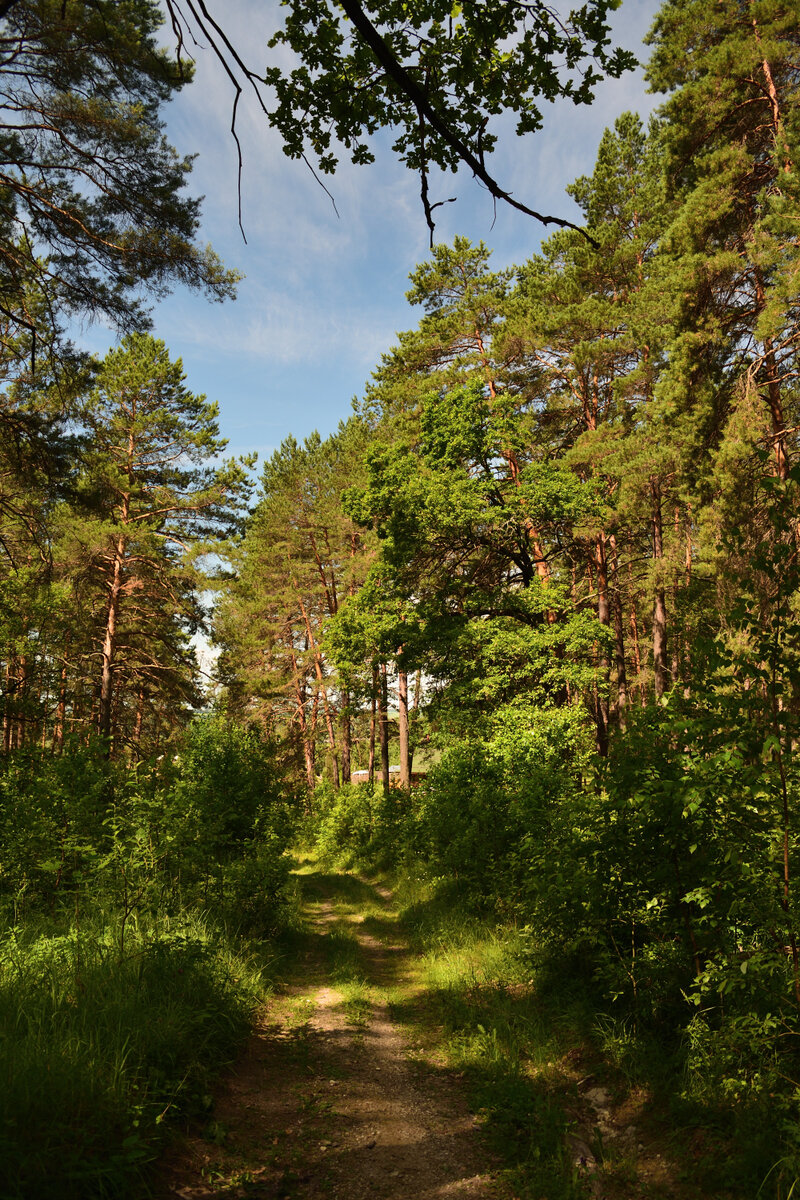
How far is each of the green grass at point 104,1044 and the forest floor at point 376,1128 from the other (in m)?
0.27

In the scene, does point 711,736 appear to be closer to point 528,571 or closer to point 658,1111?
point 658,1111

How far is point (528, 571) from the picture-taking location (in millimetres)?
17484

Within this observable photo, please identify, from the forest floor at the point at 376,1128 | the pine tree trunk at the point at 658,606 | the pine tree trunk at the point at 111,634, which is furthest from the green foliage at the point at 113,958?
the pine tree trunk at the point at 658,606

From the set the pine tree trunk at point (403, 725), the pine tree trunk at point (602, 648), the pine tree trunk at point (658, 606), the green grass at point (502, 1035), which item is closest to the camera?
the green grass at point (502, 1035)

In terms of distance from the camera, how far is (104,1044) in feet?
12.1

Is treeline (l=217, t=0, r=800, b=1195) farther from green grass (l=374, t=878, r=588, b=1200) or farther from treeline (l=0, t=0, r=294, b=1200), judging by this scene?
treeline (l=0, t=0, r=294, b=1200)

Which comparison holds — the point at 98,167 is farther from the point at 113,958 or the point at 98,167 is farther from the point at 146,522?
the point at 146,522

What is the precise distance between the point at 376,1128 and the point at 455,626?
12360mm

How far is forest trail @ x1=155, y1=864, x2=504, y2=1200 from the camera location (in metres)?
3.45

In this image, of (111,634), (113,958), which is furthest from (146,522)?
(113,958)

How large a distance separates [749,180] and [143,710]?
22709 mm

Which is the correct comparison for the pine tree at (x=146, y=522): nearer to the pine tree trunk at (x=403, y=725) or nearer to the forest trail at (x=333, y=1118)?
the pine tree trunk at (x=403, y=725)

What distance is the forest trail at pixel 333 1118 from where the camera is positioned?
345 centimetres

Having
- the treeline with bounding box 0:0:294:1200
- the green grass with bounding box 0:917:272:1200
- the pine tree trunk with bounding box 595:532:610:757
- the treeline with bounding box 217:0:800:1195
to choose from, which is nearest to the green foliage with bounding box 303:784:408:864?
the treeline with bounding box 217:0:800:1195
